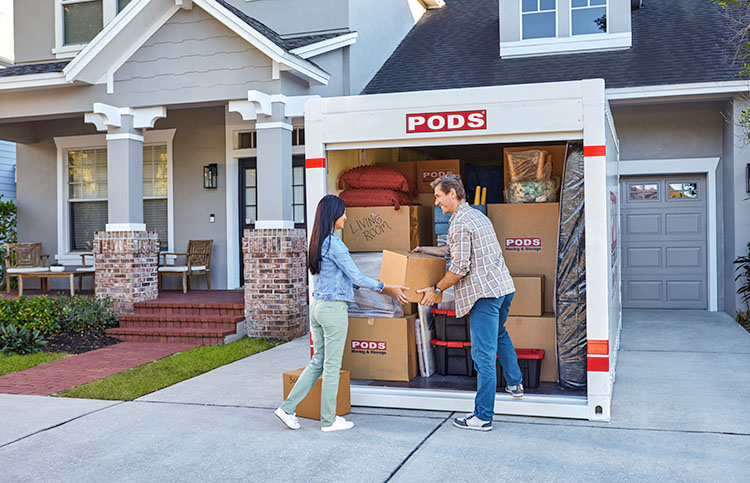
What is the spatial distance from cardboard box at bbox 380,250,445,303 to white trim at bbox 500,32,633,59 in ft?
24.8

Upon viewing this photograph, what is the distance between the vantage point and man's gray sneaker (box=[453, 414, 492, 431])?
5.00 m

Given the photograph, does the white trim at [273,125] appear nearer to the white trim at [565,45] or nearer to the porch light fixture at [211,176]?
the porch light fixture at [211,176]

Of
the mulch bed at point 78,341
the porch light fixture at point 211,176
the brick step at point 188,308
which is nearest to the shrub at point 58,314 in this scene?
the mulch bed at point 78,341

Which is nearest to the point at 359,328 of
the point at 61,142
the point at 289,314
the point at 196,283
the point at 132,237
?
the point at 289,314

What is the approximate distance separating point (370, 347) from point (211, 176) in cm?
658

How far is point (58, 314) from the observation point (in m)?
9.41

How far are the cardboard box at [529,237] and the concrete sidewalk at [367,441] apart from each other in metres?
1.24

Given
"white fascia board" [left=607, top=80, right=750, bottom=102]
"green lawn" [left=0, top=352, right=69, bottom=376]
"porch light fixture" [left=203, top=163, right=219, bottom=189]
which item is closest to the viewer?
"green lawn" [left=0, top=352, right=69, bottom=376]

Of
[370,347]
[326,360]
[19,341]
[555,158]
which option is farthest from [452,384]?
[19,341]

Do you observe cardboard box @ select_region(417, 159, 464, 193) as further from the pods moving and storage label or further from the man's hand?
the man's hand

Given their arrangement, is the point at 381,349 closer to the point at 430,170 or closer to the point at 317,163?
the point at 317,163

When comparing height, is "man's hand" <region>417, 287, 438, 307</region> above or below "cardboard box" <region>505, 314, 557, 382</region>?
above

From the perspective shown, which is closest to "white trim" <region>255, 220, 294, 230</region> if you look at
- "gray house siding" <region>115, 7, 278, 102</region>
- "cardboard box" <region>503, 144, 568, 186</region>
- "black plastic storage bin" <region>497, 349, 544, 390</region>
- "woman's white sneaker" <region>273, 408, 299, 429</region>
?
"gray house siding" <region>115, 7, 278, 102</region>

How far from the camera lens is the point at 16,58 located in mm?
12875
